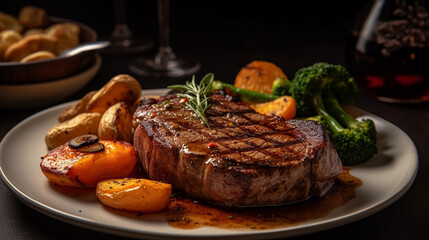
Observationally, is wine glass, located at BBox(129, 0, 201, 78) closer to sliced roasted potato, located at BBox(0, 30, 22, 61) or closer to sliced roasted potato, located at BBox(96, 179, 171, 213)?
sliced roasted potato, located at BBox(0, 30, 22, 61)

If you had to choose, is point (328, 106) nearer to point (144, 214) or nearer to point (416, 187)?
point (416, 187)

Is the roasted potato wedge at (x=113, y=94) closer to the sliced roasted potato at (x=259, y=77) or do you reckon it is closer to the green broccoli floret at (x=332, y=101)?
the sliced roasted potato at (x=259, y=77)

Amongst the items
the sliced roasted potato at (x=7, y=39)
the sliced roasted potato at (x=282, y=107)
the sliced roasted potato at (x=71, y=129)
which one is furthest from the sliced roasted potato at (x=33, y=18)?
the sliced roasted potato at (x=282, y=107)

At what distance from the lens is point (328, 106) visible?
3.34 m

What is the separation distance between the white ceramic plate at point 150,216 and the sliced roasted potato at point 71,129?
8 centimetres

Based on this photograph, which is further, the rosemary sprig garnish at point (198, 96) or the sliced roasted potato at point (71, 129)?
the sliced roasted potato at point (71, 129)

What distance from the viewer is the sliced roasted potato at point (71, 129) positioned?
2.97m

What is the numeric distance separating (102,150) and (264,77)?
4.56 ft

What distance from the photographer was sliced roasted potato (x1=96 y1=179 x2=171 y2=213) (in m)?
2.31

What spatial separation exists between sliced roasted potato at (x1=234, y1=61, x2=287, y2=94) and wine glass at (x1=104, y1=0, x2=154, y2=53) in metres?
2.03

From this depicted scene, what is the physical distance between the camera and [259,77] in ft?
11.8

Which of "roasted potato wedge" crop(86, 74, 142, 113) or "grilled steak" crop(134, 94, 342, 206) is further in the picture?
"roasted potato wedge" crop(86, 74, 142, 113)

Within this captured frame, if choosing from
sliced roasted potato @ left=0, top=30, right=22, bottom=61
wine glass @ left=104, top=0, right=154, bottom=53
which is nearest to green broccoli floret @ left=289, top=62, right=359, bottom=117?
sliced roasted potato @ left=0, top=30, right=22, bottom=61

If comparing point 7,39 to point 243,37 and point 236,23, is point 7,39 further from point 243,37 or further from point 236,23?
point 236,23
